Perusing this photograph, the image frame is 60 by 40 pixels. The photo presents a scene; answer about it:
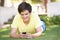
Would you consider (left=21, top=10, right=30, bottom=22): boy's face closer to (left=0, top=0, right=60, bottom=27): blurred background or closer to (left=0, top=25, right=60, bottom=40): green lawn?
(left=0, top=0, right=60, bottom=27): blurred background

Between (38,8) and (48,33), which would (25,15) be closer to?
(38,8)

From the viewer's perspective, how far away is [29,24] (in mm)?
1285

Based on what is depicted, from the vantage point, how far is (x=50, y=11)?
129cm

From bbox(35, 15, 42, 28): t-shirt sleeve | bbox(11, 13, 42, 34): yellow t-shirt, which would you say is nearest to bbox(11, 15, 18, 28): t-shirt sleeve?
bbox(11, 13, 42, 34): yellow t-shirt

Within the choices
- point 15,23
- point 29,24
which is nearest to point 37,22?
point 29,24

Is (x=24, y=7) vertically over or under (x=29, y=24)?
over

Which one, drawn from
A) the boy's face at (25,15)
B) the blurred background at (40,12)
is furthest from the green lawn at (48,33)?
the boy's face at (25,15)

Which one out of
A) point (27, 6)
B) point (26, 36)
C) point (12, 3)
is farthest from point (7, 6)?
point (26, 36)

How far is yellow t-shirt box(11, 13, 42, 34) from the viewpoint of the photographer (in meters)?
1.27

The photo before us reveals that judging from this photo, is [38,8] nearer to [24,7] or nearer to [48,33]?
[24,7]

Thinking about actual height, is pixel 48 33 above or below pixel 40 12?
below

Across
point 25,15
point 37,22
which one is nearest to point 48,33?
point 37,22

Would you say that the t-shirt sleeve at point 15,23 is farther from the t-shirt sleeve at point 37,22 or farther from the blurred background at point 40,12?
the t-shirt sleeve at point 37,22

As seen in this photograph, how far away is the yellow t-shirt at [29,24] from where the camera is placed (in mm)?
1274
